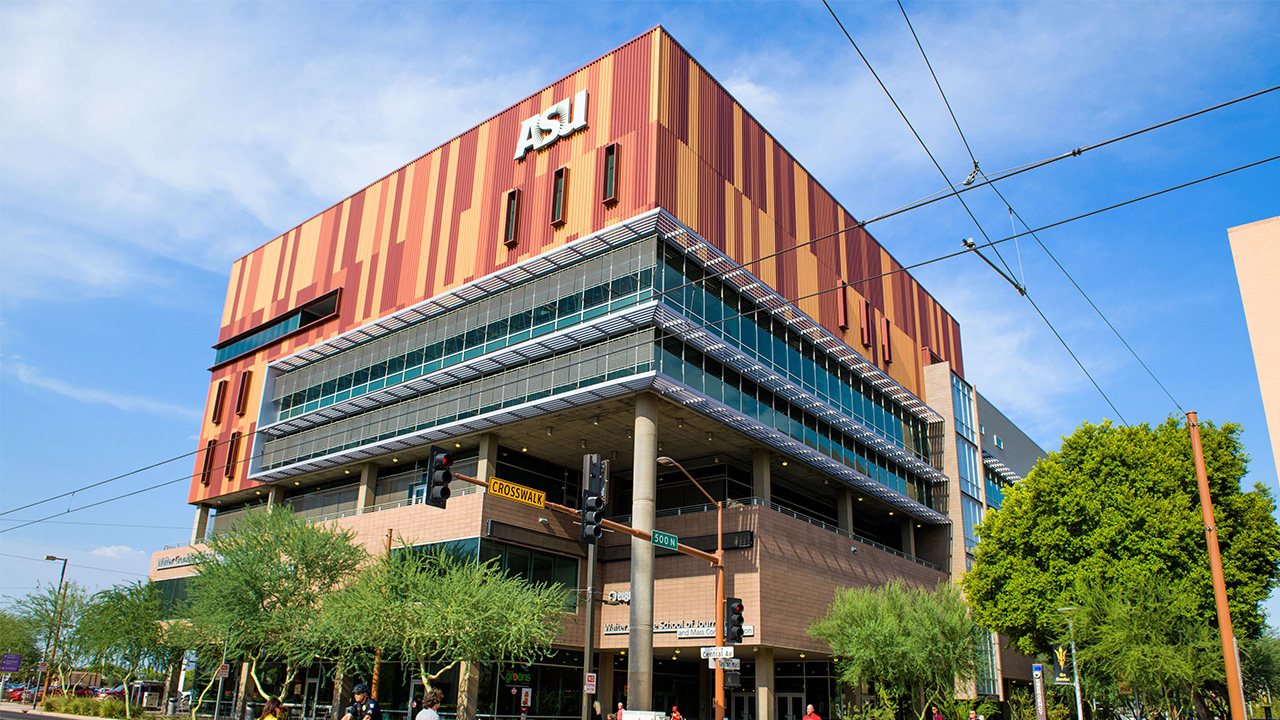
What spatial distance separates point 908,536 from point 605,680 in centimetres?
2429

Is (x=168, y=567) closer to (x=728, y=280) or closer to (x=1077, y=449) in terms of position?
(x=728, y=280)

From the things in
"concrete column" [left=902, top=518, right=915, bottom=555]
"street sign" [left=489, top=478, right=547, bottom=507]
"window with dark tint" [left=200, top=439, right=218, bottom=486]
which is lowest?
"street sign" [left=489, top=478, right=547, bottom=507]

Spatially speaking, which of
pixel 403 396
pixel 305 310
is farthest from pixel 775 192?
pixel 305 310

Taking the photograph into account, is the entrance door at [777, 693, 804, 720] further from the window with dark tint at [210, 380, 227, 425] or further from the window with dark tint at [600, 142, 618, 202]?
the window with dark tint at [210, 380, 227, 425]

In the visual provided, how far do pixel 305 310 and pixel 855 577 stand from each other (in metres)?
38.5

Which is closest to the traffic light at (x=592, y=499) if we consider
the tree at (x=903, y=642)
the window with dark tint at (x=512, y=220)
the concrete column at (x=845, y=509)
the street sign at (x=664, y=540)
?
the street sign at (x=664, y=540)

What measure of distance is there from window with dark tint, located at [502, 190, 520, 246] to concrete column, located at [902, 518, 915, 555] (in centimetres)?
3292

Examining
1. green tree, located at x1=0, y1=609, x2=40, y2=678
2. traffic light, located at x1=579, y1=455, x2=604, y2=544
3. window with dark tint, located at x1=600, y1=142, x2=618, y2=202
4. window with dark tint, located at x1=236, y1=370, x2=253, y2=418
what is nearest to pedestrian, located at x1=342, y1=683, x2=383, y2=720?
traffic light, located at x1=579, y1=455, x2=604, y2=544

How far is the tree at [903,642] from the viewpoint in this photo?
3488 cm

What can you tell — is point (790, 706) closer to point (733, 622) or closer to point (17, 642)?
point (733, 622)

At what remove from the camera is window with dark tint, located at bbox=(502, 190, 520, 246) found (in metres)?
43.3

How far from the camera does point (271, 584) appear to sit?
3912cm

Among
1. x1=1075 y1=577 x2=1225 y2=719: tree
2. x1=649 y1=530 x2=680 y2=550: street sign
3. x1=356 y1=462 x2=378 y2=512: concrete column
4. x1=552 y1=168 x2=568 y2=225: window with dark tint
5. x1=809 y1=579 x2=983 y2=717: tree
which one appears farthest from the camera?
x1=356 y1=462 x2=378 y2=512: concrete column

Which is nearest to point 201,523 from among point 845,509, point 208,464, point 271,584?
point 208,464
